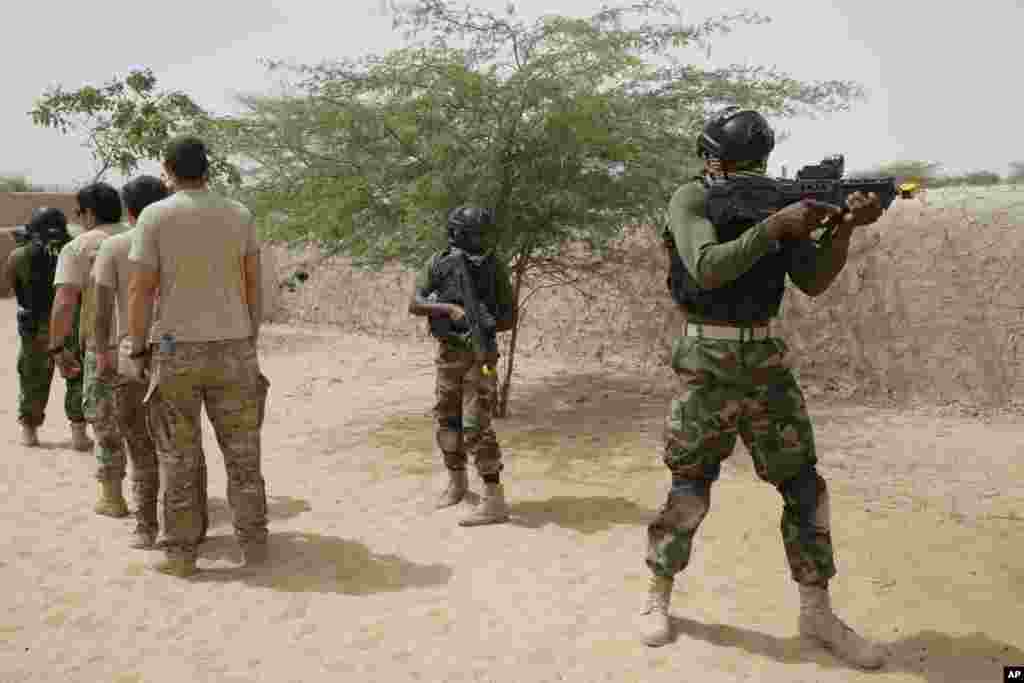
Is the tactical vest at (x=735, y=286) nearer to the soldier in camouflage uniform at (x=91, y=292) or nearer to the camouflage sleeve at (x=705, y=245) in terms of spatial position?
the camouflage sleeve at (x=705, y=245)

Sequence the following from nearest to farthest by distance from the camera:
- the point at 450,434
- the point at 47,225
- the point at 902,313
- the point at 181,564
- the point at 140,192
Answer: the point at 181,564 < the point at 140,192 < the point at 450,434 < the point at 47,225 < the point at 902,313

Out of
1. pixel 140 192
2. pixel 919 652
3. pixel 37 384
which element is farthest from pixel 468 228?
pixel 37 384

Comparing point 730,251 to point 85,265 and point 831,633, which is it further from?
point 85,265

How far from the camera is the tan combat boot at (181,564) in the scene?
430 cm

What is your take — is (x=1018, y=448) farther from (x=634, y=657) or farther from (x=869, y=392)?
(x=634, y=657)

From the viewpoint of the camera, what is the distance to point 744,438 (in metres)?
3.37

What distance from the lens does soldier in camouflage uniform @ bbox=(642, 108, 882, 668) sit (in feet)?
10.6

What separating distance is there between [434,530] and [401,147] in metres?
3.37

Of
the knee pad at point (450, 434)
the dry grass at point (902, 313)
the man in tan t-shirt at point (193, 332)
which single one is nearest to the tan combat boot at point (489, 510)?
the knee pad at point (450, 434)

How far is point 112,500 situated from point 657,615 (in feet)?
10.9

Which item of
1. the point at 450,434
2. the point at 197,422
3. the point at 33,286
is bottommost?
the point at 450,434

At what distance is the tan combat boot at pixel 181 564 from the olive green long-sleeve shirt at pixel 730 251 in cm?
274

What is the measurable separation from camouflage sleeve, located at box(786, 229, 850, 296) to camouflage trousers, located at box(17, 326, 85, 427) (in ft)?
17.4

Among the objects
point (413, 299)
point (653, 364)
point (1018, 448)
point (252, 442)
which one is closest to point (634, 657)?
point (252, 442)
